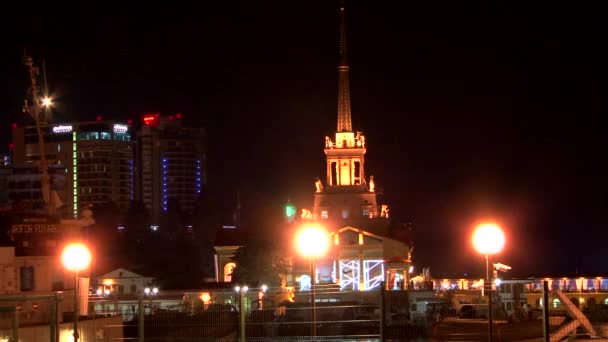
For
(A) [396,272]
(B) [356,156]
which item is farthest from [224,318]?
(B) [356,156]

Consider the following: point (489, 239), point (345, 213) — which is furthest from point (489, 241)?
point (345, 213)

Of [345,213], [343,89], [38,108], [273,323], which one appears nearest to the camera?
[273,323]

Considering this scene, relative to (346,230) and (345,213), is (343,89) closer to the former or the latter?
(345,213)

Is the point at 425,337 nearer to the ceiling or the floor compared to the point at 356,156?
nearer to the floor

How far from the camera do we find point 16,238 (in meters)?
44.2

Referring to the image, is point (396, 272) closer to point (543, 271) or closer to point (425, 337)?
point (543, 271)

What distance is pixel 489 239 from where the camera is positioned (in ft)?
87.0

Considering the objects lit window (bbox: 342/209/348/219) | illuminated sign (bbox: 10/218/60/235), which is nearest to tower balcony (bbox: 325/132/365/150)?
lit window (bbox: 342/209/348/219)

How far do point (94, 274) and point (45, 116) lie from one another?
158ft

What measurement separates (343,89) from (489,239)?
113382 mm

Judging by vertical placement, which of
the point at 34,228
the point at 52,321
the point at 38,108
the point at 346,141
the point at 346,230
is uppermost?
the point at 346,141

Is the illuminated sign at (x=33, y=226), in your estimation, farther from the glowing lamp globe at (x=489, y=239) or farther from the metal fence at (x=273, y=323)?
the glowing lamp globe at (x=489, y=239)

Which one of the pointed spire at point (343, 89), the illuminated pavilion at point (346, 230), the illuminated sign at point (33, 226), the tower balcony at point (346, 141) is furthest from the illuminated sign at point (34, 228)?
the pointed spire at point (343, 89)

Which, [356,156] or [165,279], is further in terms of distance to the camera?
[356,156]
